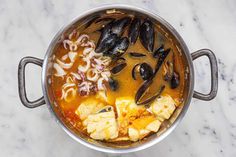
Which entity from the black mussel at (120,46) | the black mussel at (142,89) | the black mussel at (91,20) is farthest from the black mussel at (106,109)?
the black mussel at (91,20)

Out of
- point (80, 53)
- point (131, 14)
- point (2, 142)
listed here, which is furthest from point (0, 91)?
point (131, 14)

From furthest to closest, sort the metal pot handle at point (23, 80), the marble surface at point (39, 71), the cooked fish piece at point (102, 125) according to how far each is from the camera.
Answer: the marble surface at point (39, 71) → the cooked fish piece at point (102, 125) → the metal pot handle at point (23, 80)

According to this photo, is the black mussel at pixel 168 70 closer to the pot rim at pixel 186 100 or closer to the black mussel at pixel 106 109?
the pot rim at pixel 186 100

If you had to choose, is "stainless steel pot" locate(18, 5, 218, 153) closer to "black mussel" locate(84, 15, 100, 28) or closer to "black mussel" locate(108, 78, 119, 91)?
"black mussel" locate(84, 15, 100, 28)

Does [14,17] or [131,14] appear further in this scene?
[14,17]

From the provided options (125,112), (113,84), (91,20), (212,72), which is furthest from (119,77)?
(212,72)

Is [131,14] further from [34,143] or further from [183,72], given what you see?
[34,143]

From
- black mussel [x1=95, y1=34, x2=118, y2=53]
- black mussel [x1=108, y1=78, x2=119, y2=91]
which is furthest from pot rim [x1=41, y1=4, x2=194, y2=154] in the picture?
black mussel [x1=108, y1=78, x2=119, y2=91]
